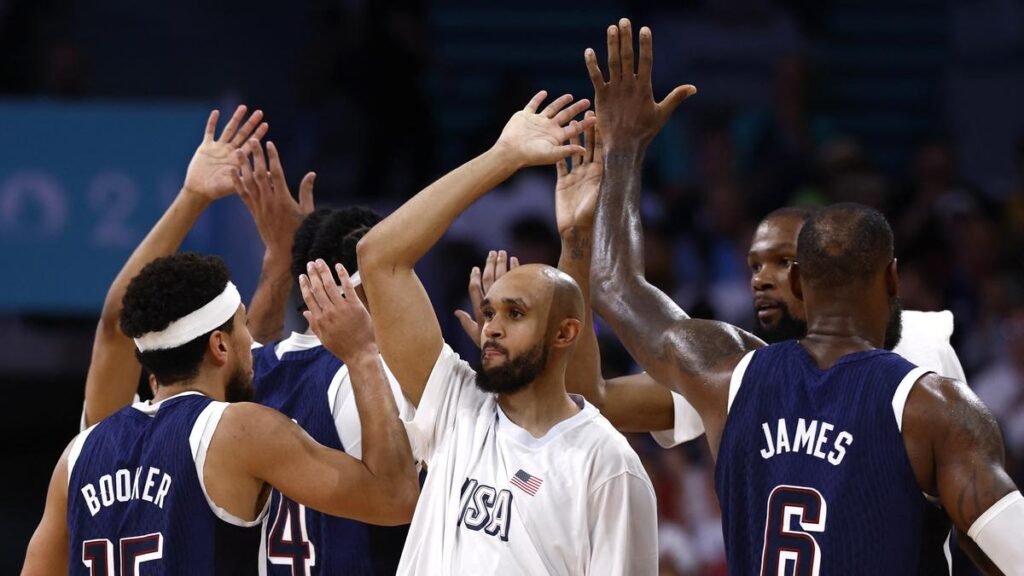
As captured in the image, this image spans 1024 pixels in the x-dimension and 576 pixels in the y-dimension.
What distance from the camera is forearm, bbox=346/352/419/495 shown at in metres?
4.85

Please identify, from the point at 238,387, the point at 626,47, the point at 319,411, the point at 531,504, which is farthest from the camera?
the point at 319,411

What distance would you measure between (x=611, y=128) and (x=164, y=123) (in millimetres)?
5783

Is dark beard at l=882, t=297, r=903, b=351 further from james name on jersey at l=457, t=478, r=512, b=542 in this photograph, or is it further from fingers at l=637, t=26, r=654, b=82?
james name on jersey at l=457, t=478, r=512, b=542

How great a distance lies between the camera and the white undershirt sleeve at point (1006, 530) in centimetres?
406

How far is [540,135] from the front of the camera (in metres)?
5.04

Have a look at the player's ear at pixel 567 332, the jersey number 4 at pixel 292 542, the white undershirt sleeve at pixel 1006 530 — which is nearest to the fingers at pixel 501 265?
the player's ear at pixel 567 332

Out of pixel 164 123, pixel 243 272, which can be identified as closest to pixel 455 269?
pixel 243 272

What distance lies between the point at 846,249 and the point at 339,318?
1601mm

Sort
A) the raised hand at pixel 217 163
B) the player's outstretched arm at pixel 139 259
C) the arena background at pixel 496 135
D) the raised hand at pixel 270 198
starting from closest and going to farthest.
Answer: the player's outstretched arm at pixel 139 259
the raised hand at pixel 217 163
the raised hand at pixel 270 198
the arena background at pixel 496 135

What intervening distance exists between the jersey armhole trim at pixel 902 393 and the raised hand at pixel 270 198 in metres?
3.00

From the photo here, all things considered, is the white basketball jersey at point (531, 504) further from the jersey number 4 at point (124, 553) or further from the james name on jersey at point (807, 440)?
the jersey number 4 at point (124, 553)

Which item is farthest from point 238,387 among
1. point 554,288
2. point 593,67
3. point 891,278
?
point 891,278

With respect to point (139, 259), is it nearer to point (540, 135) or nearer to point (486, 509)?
point (540, 135)

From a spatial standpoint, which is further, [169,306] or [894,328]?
[894,328]
